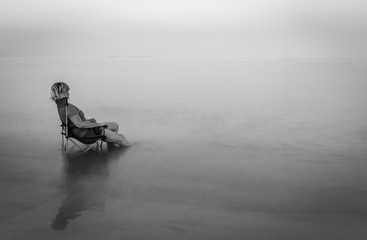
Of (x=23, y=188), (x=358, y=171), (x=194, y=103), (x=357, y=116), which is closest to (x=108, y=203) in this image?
(x=23, y=188)

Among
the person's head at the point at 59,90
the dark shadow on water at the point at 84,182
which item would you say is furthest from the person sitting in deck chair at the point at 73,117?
the dark shadow on water at the point at 84,182

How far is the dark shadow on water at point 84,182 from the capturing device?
14.8ft

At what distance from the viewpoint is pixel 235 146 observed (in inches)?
308

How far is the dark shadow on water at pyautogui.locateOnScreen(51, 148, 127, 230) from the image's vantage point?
14.8ft

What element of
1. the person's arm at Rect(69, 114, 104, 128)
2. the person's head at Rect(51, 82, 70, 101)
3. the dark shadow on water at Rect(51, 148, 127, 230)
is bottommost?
the dark shadow on water at Rect(51, 148, 127, 230)

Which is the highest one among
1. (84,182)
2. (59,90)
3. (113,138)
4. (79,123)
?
(59,90)

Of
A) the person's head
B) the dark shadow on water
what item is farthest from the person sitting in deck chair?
the dark shadow on water

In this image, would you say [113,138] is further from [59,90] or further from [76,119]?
[59,90]

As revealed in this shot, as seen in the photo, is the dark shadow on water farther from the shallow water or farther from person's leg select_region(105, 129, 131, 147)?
person's leg select_region(105, 129, 131, 147)

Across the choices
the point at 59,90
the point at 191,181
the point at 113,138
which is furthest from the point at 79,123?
the point at 191,181

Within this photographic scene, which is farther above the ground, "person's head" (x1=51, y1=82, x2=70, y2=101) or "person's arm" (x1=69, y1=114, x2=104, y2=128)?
"person's head" (x1=51, y1=82, x2=70, y2=101)

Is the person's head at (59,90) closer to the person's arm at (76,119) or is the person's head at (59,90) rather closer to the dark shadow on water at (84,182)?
the person's arm at (76,119)

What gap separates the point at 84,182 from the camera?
554 cm

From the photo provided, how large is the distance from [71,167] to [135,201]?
174 centimetres
